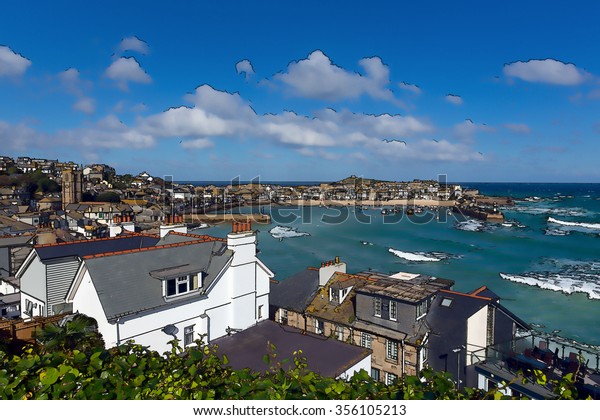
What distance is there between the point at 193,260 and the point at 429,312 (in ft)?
32.7

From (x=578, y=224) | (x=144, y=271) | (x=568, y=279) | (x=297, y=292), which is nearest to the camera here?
(x=144, y=271)

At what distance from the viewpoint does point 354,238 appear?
7312 cm

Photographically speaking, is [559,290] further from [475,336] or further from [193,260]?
[193,260]

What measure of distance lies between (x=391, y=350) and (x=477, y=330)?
3501 mm

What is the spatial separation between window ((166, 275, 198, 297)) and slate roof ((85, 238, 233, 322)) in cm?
23

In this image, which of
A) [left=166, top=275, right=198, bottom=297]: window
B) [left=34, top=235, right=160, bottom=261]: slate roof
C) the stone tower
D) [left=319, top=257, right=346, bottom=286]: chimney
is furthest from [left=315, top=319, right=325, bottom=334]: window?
the stone tower

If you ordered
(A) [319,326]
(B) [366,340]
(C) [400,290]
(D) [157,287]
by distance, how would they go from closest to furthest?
1. (D) [157,287]
2. (B) [366,340]
3. (C) [400,290]
4. (A) [319,326]

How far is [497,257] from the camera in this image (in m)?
52.4

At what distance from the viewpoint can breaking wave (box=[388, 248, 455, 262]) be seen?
5117cm

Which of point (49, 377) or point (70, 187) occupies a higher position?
point (70, 187)

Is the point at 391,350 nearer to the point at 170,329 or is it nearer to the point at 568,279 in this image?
the point at 170,329

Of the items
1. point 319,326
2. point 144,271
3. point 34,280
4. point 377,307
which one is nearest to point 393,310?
point 377,307
